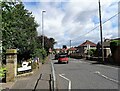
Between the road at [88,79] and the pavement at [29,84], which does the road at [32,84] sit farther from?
the road at [88,79]

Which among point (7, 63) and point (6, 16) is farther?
point (7, 63)

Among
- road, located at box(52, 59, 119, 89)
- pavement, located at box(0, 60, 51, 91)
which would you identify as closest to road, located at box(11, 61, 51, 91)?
pavement, located at box(0, 60, 51, 91)

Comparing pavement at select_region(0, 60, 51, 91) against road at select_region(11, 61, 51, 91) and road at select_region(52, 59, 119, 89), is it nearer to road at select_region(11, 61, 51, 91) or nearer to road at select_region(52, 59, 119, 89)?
road at select_region(11, 61, 51, 91)

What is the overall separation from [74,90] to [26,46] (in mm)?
26055

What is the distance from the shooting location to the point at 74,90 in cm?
1228

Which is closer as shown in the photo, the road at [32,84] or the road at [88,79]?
the road at [32,84]

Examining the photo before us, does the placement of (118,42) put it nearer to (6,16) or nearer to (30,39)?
(30,39)

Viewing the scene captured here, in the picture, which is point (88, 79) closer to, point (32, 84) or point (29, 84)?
point (32, 84)

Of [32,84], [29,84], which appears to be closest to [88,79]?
[32,84]

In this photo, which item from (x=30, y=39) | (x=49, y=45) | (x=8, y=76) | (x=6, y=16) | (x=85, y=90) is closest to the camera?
(x=6, y=16)

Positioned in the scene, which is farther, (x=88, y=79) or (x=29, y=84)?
(x=88, y=79)

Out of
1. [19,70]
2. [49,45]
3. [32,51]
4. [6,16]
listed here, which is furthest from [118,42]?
[49,45]

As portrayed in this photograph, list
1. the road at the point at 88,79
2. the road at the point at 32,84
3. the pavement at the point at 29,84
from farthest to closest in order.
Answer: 1. the road at the point at 88,79
2. the pavement at the point at 29,84
3. the road at the point at 32,84

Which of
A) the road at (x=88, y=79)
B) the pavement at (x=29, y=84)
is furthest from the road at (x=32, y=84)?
the road at (x=88, y=79)
